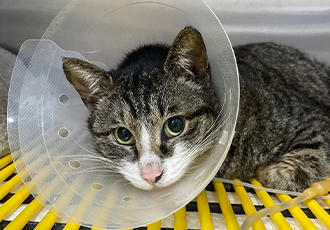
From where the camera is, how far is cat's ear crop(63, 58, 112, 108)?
1.18m

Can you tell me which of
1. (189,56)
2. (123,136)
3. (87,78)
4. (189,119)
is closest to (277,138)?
(189,119)

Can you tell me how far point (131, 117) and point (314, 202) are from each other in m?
0.92

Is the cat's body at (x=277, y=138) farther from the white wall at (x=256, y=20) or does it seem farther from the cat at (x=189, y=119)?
the white wall at (x=256, y=20)

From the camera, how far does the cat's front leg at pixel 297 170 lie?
136 cm

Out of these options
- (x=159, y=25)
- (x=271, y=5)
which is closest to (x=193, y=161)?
(x=159, y=25)

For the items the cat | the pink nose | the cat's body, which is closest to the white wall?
the cat

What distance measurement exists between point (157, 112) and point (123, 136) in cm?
23

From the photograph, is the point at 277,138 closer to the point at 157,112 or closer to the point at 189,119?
the point at 189,119

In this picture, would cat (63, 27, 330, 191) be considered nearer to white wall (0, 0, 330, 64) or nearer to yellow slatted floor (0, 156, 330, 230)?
yellow slatted floor (0, 156, 330, 230)

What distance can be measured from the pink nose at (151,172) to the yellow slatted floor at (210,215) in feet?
0.74

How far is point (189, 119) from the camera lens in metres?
1.24

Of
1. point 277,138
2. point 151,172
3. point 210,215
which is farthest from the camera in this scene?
point 277,138

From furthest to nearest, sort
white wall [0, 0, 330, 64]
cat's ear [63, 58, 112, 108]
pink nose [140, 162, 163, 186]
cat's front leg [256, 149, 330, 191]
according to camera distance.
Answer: white wall [0, 0, 330, 64]
cat's front leg [256, 149, 330, 191]
cat's ear [63, 58, 112, 108]
pink nose [140, 162, 163, 186]

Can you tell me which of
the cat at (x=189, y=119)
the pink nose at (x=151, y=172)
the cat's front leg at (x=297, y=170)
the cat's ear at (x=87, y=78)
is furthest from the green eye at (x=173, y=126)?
the cat's front leg at (x=297, y=170)
